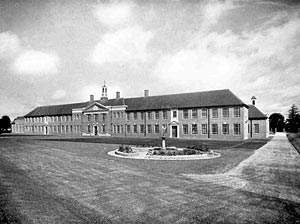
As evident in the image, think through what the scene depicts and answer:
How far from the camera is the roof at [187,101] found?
37.8 meters

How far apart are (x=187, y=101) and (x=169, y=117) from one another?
472 centimetres

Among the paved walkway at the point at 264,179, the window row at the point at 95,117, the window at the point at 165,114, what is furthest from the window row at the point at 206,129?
the paved walkway at the point at 264,179

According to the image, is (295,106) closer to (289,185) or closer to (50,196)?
(289,185)

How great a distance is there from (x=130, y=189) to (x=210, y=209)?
10.0 feet

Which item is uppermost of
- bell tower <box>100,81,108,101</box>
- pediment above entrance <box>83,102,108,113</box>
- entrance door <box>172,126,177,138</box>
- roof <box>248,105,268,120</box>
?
bell tower <box>100,81,108,101</box>

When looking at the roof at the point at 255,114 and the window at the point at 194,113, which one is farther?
the window at the point at 194,113

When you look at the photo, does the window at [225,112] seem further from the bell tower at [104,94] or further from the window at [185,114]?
the bell tower at [104,94]

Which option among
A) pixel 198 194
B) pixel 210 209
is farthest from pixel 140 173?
pixel 210 209

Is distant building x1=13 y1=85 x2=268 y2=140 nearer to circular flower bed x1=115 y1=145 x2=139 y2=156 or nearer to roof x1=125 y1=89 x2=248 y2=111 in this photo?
roof x1=125 y1=89 x2=248 y2=111

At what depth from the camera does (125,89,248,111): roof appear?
37812mm

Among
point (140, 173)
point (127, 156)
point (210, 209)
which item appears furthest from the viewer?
point (127, 156)

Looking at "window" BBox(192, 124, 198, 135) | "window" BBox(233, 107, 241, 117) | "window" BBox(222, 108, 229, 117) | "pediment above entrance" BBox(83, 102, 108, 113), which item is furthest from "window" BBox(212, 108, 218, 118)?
"pediment above entrance" BBox(83, 102, 108, 113)

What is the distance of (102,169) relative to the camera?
11453 millimetres

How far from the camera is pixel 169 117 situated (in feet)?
141
